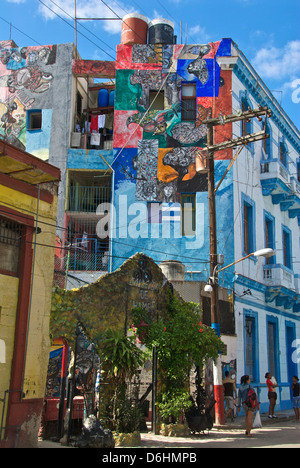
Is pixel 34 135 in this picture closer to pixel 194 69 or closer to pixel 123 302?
pixel 194 69

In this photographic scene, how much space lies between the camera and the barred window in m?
11.4

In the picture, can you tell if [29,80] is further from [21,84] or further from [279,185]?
[279,185]

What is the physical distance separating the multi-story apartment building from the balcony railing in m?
0.05

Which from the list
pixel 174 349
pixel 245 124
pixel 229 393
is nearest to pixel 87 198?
pixel 245 124

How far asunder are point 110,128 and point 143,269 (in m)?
12.7

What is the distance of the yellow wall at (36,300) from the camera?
36.3ft

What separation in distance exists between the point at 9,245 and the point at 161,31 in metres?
17.0

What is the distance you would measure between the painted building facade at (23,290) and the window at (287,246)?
60.8 feet

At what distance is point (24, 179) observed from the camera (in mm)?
11758

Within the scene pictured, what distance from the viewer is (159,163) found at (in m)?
23.0

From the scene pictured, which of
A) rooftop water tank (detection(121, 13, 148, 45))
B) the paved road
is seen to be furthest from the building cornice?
the paved road

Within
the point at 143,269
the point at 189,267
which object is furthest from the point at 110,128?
the point at 143,269

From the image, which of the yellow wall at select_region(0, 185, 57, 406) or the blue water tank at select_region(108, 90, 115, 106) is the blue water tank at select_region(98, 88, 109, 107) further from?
the yellow wall at select_region(0, 185, 57, 406)

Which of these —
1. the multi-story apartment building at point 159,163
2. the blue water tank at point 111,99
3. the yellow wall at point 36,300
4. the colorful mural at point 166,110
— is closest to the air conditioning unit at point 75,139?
the multi-story apartment building at point 159,163
